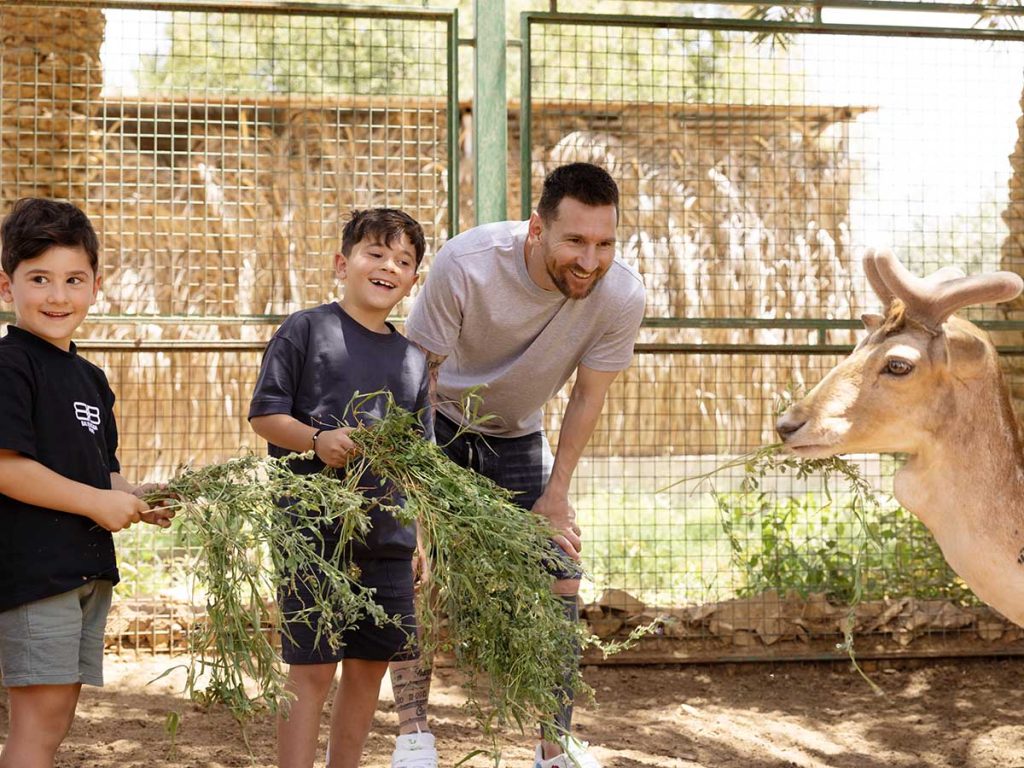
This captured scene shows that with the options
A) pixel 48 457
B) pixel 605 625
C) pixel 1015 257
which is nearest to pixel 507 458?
pixel 48 457

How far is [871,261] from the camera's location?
4621 mm

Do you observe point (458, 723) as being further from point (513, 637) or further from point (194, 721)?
point (513, 637)

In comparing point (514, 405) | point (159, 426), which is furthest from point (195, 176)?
point (514, 405)

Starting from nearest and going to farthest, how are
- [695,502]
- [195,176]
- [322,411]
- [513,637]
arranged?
[513,637]
[322,411]
[195,176]
[695,502]

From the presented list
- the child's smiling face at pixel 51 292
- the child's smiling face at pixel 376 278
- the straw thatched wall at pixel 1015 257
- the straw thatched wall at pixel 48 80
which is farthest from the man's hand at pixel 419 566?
the straw thatched wall at pixel 1015 257

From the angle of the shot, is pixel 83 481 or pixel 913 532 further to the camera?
pixel 913 532

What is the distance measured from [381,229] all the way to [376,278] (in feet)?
0.52

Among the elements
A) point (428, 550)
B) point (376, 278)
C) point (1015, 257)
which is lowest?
point (428, 550)

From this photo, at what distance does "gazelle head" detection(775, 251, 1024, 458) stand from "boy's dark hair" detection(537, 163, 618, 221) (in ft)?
3.47

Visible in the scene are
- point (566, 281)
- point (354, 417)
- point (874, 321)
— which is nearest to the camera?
point (354, 417)

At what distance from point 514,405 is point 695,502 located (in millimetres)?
6952

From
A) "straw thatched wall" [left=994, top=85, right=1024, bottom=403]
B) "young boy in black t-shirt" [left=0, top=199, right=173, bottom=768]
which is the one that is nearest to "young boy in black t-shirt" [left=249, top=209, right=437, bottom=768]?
"young boy in black t-shirt" [left=0, top=199, right=173, bottom=768]

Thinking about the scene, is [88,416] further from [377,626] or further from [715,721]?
[715,721]

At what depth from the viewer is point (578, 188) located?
4180 millimetres
